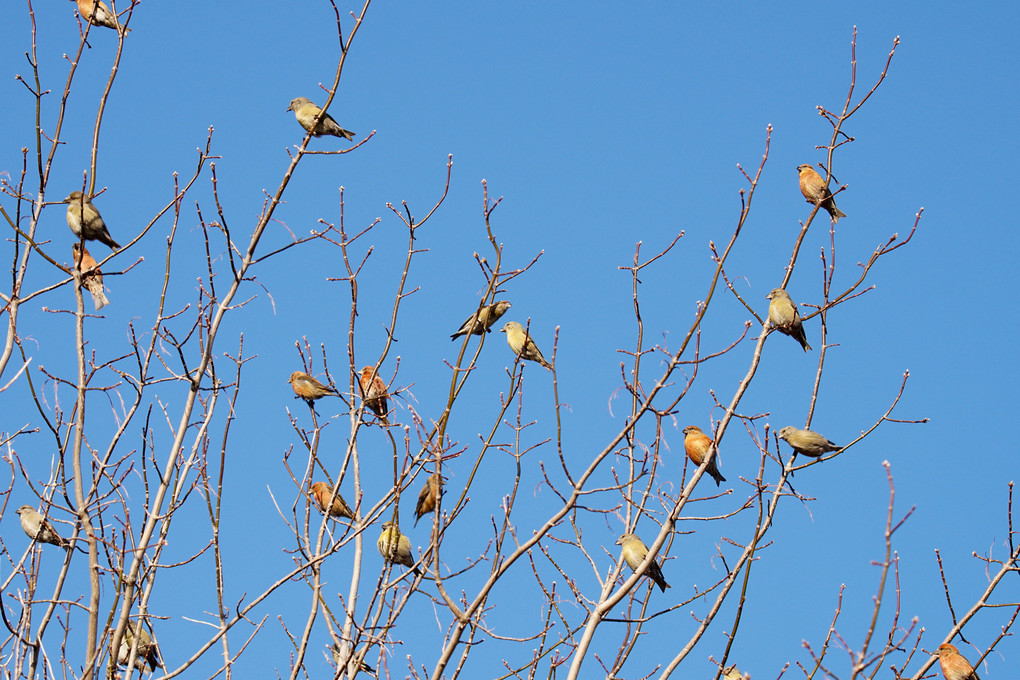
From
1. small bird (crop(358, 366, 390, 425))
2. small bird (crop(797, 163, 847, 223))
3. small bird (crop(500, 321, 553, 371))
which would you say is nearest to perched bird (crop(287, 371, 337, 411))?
small bird (crop(358, 366, 390, 425))

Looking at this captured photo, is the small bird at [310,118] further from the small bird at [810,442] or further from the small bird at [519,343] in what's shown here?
the small bird at [810,442]

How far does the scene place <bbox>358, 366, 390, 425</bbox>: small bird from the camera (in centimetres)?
500

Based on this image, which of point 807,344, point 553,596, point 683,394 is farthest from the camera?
point 807,344

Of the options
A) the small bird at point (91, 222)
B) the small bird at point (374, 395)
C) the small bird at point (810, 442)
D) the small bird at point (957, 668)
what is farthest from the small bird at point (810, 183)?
the small bird at point (91, 222)

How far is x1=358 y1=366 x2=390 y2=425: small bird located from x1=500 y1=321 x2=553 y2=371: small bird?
1.48 m

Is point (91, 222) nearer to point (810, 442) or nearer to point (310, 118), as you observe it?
point (310, 118)

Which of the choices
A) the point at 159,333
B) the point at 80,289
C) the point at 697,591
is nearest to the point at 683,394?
the point at 697,591

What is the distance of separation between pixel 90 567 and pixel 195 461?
70 centimetres

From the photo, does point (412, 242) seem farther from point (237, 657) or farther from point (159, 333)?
point (237, 657)

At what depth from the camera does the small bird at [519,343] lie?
8320mm

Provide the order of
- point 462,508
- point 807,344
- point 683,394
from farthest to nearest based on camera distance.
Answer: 1. point 807,344
2. point 462,508
3. point 683,394

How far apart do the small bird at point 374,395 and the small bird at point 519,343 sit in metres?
1.48

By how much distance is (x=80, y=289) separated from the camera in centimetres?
504

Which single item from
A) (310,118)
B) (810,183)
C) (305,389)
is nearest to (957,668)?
(810,183)
